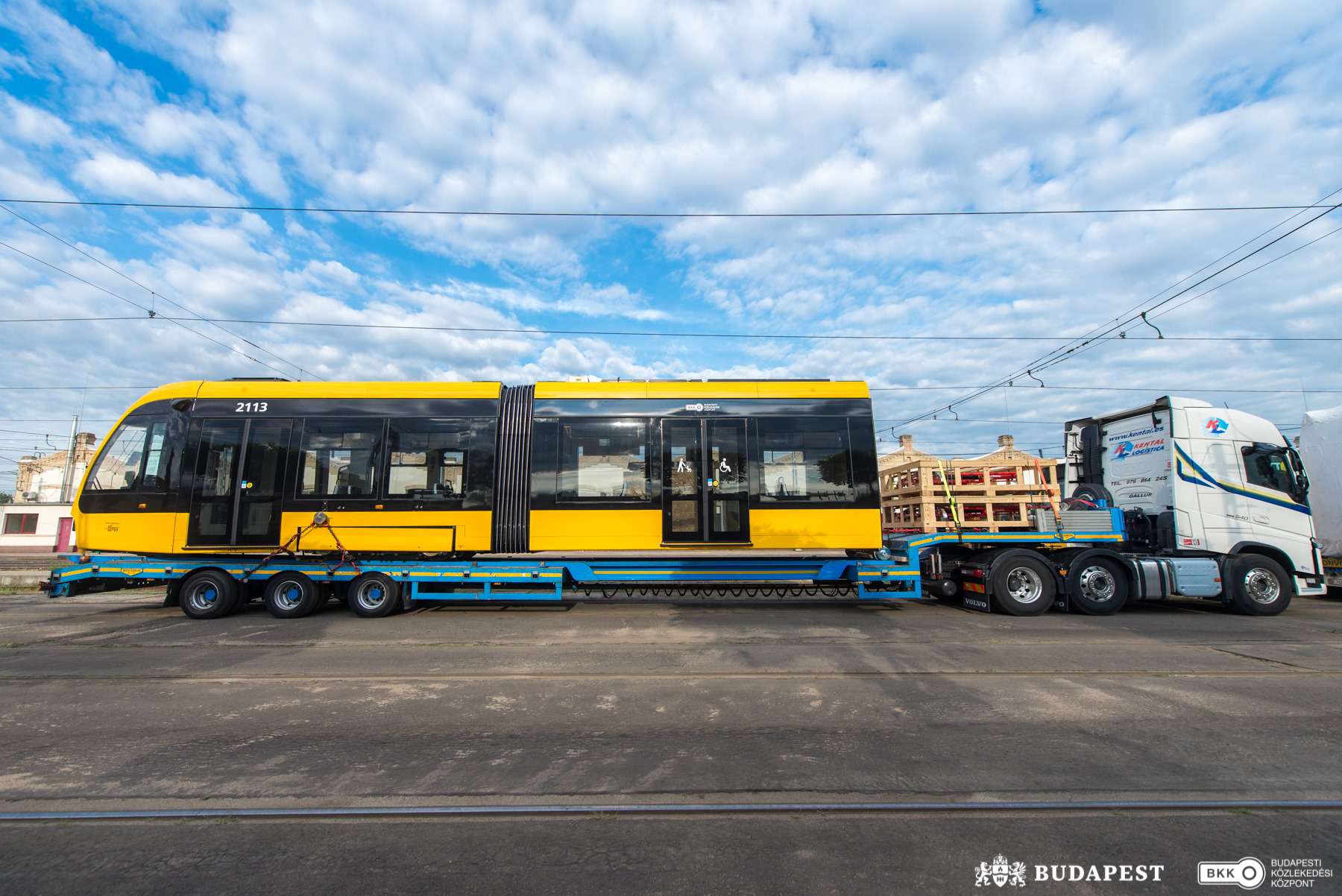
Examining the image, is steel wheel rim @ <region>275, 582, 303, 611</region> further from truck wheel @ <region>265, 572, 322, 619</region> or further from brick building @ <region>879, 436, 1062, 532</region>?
brick building @ <region>879, 436, 1062, 532</region>

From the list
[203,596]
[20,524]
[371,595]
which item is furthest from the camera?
[20,524]

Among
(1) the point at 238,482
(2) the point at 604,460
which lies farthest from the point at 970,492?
(1) the point at 238,482

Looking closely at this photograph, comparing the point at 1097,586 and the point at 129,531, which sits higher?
the point at 129,531

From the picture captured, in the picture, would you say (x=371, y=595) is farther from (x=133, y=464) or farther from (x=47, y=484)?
(x=47, y=484)

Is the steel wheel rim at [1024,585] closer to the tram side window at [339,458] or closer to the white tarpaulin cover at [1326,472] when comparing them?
the white tarpaulin cover at [1326,472]

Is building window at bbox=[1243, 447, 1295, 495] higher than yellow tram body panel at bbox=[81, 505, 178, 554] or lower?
higher

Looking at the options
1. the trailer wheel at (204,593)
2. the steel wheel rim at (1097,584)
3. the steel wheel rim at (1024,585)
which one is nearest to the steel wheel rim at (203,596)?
the trailer wheel at (204,593)

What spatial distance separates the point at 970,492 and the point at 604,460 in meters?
7.11

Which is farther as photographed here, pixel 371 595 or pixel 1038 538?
pixel 1038 538

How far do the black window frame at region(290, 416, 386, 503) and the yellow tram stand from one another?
2 cm

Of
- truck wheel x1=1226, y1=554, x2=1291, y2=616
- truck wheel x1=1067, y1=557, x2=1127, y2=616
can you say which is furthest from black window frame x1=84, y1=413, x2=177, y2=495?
truck wheel x1=1226, y1=554, x2=1291, y2=616

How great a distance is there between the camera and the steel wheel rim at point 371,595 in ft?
32.4

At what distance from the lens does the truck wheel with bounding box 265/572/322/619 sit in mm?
9891

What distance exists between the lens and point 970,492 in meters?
11.9
